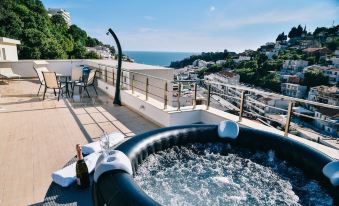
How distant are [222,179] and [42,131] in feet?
10.2

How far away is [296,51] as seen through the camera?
2253 inches

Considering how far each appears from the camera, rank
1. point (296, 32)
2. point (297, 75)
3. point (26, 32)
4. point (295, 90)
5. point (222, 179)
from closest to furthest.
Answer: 1. point (222, 179)
2. point (26, 32)
3. point (295, 90)
4. point (297, 75)
5. point (296, 32)

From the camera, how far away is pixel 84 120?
4668 mm

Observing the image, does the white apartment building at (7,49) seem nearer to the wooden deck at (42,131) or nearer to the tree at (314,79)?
the wooden deck at (42,131)

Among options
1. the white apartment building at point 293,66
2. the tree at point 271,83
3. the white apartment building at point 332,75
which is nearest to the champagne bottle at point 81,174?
the tree at point 271,83

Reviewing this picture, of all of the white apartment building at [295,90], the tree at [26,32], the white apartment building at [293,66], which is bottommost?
the white apartment building at [295,90]

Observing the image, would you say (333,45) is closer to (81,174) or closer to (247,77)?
(247,77)

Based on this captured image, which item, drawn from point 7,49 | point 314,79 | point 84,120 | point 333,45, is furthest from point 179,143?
point 333,45

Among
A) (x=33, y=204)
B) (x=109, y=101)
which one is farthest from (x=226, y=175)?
(x=109, y=101)

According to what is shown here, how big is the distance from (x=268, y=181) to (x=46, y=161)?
2.64 meters

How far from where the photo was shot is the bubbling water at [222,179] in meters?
2.25

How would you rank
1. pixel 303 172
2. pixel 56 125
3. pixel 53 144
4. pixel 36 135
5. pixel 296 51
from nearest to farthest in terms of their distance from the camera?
1. pixel 303 172
2. pixel 53 144
3. pixel 36 135
4. pixel 56 125
5. pixel 296 51

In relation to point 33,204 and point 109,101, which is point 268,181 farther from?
point 109,101

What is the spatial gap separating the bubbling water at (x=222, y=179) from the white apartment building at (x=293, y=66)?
50.2 meters
